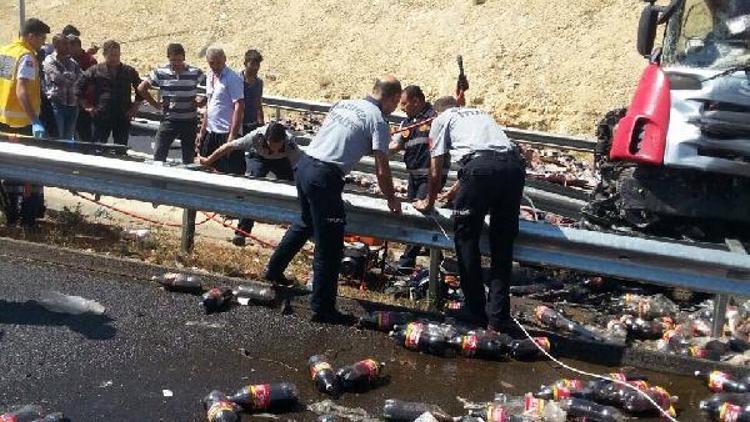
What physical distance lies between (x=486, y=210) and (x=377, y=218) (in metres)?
0.87

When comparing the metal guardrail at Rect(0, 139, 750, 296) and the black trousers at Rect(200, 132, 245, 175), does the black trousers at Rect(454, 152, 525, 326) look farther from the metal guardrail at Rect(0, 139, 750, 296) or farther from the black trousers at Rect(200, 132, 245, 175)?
the black trousers at Rect(200, 132, 245, 175)

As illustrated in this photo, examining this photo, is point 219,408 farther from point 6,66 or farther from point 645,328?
point 6,66

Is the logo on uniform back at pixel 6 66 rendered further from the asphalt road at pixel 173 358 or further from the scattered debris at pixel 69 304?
the scattered debris at pixel 69 304

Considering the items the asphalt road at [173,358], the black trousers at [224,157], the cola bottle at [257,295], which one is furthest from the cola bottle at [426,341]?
the black trousers at [224,157]

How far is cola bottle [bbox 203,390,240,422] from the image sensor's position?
4.81 m

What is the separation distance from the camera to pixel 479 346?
20.0 ft

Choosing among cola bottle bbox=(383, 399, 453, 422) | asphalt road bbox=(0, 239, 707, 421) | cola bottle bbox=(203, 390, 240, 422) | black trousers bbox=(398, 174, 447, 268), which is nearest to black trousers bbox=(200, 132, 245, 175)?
black trousers bbox=(398, 174, 447, 268)

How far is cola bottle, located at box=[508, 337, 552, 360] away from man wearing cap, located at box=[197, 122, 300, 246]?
297cm

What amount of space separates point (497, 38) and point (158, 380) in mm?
26222

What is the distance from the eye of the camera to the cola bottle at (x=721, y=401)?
5.41 m

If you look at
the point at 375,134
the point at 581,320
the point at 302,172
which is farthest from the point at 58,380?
the point at 581,320

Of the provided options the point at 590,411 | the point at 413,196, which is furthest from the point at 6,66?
the point at 590,411

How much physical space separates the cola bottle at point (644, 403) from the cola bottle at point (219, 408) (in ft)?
A: 7.36

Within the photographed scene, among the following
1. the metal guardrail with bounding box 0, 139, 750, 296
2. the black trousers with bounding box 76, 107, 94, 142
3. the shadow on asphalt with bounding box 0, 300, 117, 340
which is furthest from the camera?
the black trousers with bounding box 76, 107, 94, 142
